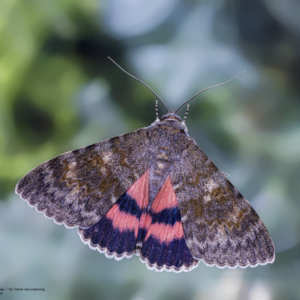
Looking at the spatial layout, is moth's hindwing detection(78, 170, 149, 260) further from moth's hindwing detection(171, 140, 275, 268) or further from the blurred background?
the blurred background

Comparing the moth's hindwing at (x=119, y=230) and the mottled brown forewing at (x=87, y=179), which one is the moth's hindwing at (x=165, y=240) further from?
the mottled brown forewing at (x=87, y=179)

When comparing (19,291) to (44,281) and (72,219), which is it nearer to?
(44,281)

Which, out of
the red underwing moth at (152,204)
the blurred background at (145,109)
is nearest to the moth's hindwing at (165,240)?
the red underwing moth at (152,204)

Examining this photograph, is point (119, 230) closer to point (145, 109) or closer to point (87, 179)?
point (87, 179)

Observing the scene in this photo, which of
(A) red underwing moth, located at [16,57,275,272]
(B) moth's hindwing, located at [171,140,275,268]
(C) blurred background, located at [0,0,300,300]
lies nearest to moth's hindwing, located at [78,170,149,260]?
(A) red underwing moth, located at [16,57,275,272]

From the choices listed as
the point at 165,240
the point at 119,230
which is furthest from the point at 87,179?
the point at 165,240

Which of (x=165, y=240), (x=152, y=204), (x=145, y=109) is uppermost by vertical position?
(x=145, y=109)

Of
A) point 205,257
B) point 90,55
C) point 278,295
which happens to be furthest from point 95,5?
point 278,295
